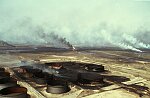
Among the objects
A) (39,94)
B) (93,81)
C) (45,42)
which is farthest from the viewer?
(45,42)

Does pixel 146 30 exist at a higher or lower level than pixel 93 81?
higher

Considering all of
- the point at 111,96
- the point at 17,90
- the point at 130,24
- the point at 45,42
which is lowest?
the point at 111,96

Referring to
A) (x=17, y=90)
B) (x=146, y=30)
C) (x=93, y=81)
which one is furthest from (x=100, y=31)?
(x=17, y=90)

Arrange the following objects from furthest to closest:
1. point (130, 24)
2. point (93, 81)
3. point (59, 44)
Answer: point (130, 24) < point (59, 44) < point (93, 81)

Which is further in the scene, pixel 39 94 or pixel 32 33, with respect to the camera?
pixel 32 33

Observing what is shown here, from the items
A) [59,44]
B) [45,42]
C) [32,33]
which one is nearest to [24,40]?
[32,33]

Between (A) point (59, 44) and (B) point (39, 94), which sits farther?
(A) point (59, 44)

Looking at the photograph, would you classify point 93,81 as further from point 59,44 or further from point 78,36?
point 78,36

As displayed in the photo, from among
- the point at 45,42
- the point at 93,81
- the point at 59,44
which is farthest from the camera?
the point at 45,42

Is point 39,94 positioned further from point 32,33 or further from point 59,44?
point 32,33
